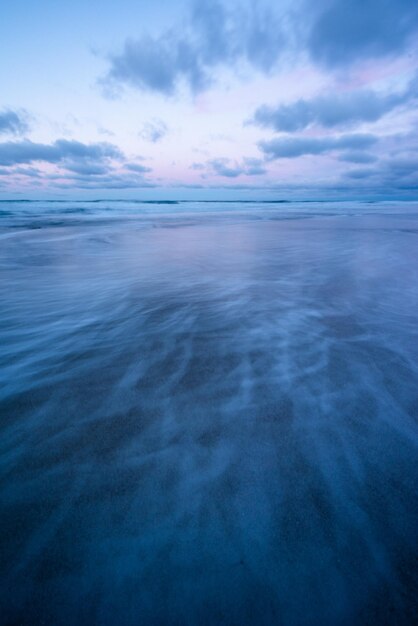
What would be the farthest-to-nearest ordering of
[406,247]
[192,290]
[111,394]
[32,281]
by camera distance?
[406,247], [32,281], [192,290], [111,394]

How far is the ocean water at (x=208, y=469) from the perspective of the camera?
109 centimetres

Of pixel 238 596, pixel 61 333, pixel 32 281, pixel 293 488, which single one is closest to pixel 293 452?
pixel 293 488

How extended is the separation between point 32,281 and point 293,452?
5.07m

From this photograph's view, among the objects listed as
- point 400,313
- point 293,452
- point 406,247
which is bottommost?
point 406,247

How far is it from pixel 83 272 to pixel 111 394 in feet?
14.0

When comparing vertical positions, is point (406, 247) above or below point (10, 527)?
below

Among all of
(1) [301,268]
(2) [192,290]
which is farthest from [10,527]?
(1) [301,268]

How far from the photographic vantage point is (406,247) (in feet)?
28.3

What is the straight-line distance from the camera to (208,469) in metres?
1.54

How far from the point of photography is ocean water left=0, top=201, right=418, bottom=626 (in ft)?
3.58

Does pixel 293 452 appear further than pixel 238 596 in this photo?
Yes

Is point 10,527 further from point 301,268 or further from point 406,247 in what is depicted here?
point 406,247

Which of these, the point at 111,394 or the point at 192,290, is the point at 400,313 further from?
the point at 111,394

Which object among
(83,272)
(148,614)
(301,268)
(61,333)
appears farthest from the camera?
(301,268)
